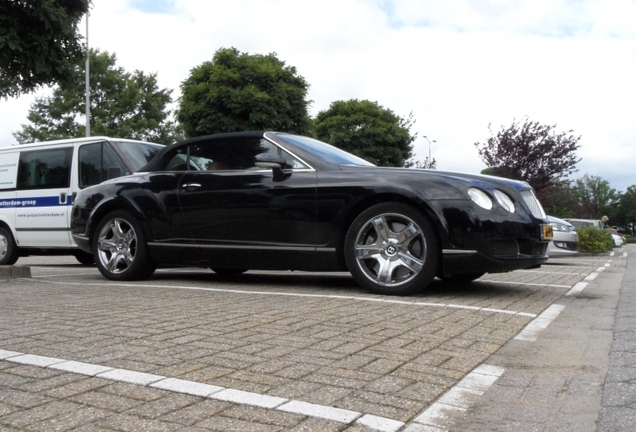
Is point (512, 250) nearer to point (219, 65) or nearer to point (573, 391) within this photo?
point (573, 391)

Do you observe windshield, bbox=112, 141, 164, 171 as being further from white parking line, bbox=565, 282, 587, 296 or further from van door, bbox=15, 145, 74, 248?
white parking line, bbox=565, 282, 587, 296

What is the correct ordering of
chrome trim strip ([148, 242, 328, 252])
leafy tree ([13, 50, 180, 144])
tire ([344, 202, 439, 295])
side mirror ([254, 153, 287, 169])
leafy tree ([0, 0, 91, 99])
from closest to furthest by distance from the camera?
tire ([344, 202, 439, 295]) < chrome trim strip ([148, 242, 328, 252]) < side mirror ([254, 153, 287, 169]) < leafy tree ([0, 0, 91, 99]) < leafy tree ([13, 50, 180, 144])

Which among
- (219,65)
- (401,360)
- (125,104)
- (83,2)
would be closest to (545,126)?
(219,65)

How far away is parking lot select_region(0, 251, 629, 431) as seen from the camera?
2.52 meters

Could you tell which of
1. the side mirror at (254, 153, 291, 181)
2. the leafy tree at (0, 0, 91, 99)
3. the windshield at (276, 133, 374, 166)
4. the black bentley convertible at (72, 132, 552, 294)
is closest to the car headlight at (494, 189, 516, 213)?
the black bentley convertible at (72, 132, 552, 294)

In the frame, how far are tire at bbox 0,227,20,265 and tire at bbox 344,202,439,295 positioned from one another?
688cm

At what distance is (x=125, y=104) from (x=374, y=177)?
127 ft

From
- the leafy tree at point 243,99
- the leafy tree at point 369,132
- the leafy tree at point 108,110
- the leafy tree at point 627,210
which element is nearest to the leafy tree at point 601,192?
the leafy tree at point 627,210

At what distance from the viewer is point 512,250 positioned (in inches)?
226

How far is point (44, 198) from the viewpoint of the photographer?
34.1 ft

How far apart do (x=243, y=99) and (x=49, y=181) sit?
10.3 meters

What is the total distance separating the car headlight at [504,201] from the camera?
5.75 metres

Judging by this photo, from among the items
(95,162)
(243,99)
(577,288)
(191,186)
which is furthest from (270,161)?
(243,99)

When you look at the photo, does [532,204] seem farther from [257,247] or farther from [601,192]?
[601,192]
